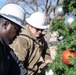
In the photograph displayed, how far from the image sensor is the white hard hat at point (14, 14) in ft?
7.69

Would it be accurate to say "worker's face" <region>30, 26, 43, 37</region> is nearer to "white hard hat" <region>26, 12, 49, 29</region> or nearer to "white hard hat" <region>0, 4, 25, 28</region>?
"white hard hat" <region>26, 12, 49, 29</region>

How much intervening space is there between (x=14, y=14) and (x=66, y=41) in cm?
150

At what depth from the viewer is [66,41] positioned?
3.85 m

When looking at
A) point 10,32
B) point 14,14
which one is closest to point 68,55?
point 14,14

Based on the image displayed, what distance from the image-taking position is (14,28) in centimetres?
231

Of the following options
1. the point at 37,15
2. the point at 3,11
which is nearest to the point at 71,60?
the point at 37,15

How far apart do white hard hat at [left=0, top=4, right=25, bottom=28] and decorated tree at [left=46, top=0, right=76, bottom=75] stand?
124 cm

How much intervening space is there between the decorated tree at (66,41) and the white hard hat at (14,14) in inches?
48.7

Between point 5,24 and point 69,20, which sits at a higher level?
point 5,24

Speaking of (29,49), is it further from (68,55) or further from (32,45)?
(68,55)

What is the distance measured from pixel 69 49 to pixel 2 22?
5.79 feet

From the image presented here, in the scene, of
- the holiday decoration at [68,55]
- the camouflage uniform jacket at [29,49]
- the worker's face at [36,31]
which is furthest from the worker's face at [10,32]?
the worker's face at [36,31]

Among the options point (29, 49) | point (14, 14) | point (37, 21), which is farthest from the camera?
point (37, 21)

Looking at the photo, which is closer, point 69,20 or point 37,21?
point 69,20
